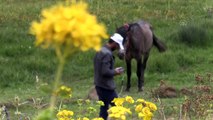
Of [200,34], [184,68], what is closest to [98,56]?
[184,68]

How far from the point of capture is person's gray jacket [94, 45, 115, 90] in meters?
6.83

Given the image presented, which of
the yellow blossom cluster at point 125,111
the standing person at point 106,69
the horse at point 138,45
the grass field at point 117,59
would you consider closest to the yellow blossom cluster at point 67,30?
the yellow blossom cluster at point 125,111

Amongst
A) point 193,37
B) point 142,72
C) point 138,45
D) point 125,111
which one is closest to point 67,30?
point 125,111

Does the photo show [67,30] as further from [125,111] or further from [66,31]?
[125,111]

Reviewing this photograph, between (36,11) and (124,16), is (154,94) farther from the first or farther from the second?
(36,11)

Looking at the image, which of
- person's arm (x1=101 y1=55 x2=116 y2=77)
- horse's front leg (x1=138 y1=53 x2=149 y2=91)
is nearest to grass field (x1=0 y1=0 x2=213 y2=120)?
horse's front leg (x1=138 y1=53 x2=149 y2=91)

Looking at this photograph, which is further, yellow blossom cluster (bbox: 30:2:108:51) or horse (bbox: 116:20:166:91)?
horse (bbox: 116:20:166:91)

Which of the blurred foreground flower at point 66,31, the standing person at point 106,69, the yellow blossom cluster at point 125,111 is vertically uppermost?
the blurred foreground flower at point 66,31

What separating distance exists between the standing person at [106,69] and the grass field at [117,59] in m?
1.09

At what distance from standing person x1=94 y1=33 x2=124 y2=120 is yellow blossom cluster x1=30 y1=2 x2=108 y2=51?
5.68m

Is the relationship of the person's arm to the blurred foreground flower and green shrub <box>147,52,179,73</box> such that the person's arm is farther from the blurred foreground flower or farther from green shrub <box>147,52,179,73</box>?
the blurred foreground flower

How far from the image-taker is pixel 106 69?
684 centimetres

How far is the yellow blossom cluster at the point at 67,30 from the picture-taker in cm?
101

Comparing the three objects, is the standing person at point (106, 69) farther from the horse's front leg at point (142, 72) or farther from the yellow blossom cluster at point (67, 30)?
the yellow blossom cluster at point (67, 30)
